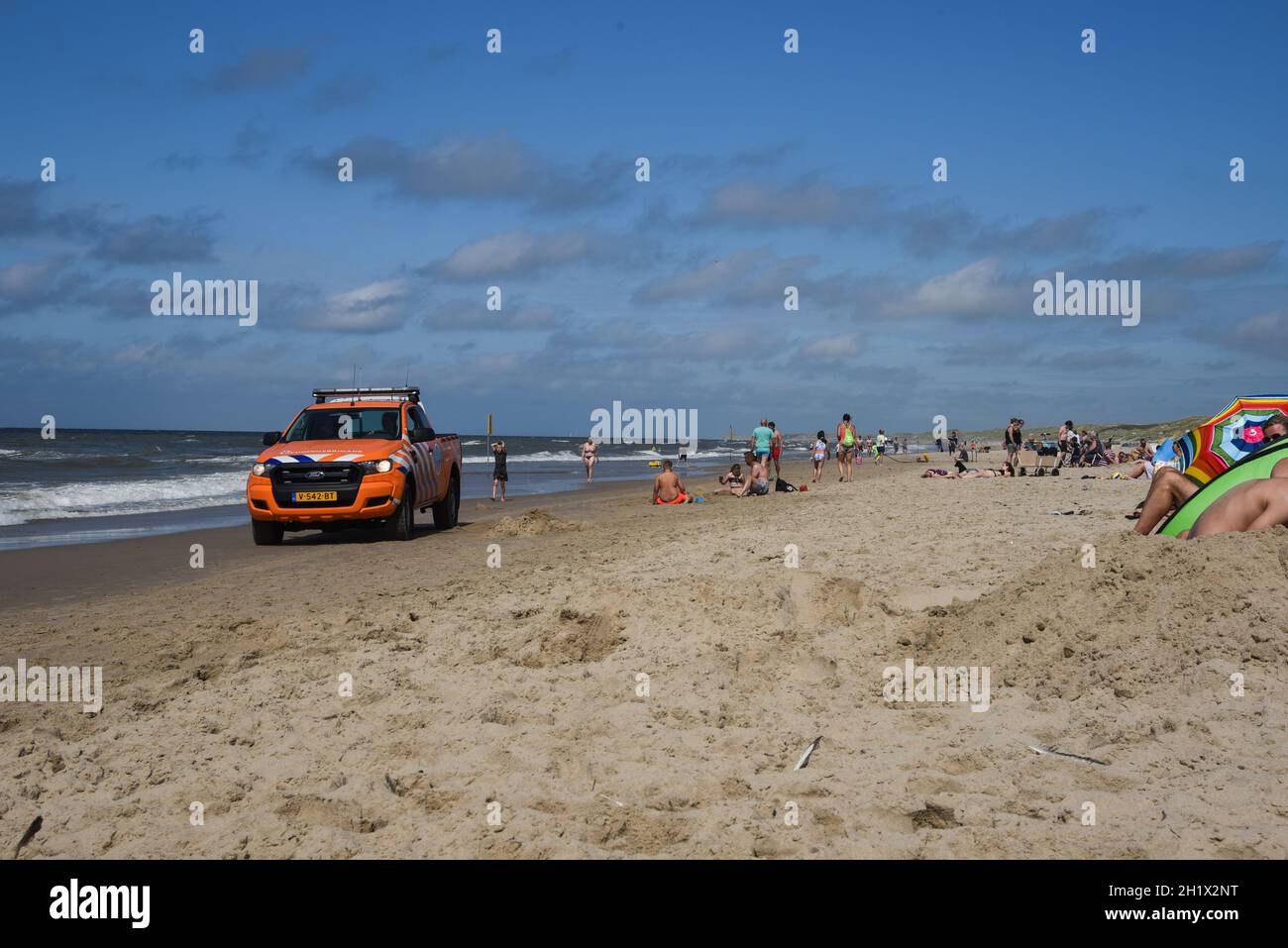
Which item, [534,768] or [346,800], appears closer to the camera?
[346,800]

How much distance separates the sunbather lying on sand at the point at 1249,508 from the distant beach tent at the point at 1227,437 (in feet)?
8.76

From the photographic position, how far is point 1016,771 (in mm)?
3936

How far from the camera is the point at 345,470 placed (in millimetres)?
12828

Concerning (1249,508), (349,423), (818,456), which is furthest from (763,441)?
(1249,508)

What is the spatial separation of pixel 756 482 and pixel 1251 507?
1556 cm

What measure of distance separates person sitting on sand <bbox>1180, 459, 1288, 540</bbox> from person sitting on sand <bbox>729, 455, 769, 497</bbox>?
591 inches

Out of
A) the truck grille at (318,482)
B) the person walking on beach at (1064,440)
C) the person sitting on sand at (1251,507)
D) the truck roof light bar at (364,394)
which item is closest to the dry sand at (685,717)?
the person sitting on sand at (1251,507)

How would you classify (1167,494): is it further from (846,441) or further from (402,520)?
(846,441)

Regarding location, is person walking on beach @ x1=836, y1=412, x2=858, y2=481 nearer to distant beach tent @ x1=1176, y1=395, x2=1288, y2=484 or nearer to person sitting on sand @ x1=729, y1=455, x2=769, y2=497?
person sitting on sand @ x1=729, y1=455, x2=769, y2=497

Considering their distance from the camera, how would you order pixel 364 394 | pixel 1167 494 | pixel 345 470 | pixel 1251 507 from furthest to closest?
1. pixel 364 394
2. pixel 345 470
3. pixel 1167 494
4. pixel 1251 507

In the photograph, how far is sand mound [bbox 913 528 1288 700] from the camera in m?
4.79

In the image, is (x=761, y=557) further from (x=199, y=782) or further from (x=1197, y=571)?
(x=199, y=782)
